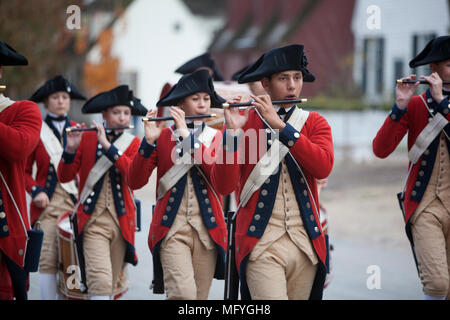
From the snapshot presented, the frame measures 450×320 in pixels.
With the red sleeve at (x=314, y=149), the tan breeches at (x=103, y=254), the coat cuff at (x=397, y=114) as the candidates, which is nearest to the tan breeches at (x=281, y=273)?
the red sleeve at (x=314, y=149)

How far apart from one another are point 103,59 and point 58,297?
76.1 ft

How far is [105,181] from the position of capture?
6328 mm

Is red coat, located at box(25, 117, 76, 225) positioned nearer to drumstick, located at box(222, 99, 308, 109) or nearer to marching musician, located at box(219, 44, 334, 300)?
marching musician, located at box(219, 44, 334, 300)

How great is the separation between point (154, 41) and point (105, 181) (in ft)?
81.2

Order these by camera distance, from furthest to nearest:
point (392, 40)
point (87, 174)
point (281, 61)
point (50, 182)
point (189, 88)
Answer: point (392, 40), point (50, 182), point (87, 174), point (189, 88), point (281, 61)

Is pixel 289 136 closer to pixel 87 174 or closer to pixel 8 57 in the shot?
pixel 8 57

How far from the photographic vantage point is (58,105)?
743 centimetres

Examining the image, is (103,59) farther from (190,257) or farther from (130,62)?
(190,257)

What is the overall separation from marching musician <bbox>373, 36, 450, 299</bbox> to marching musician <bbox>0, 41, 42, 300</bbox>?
2.70 m

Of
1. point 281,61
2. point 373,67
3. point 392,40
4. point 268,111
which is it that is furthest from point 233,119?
point 373,67

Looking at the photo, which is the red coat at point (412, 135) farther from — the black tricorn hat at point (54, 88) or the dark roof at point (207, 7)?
the dark roof at point (207, 7)

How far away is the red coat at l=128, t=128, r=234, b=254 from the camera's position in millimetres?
5121

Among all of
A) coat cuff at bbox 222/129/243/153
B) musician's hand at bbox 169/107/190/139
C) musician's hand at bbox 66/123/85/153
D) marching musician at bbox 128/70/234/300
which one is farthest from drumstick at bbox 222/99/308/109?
musician's hand at bbox 66/123/85/153

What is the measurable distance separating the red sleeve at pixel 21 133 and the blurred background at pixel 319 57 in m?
3.10
